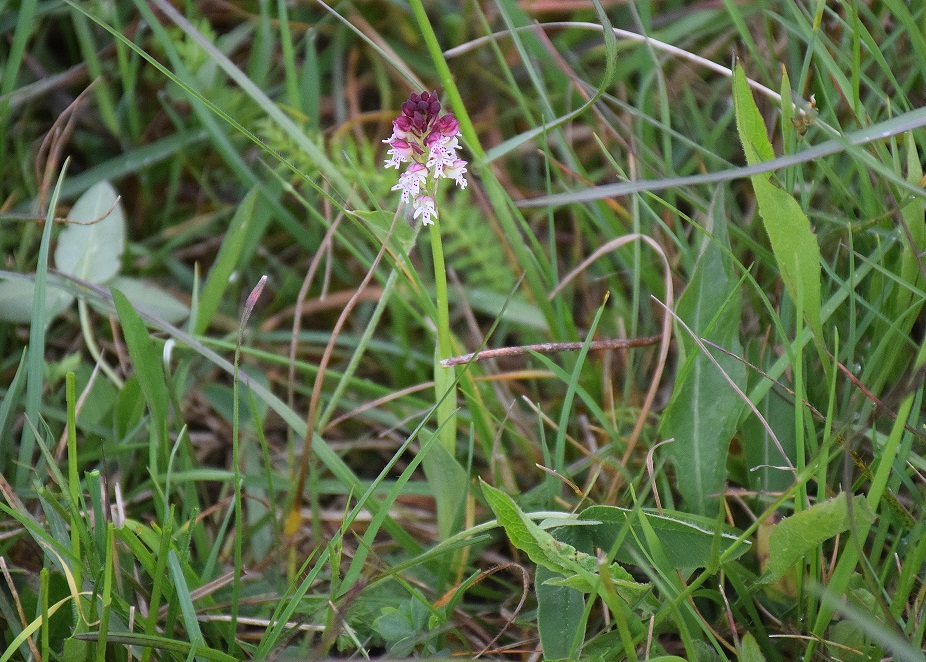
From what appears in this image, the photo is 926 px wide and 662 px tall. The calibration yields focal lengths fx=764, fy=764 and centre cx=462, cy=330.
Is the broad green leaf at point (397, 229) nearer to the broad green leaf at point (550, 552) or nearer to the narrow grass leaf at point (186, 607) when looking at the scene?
the broad green leaf at point (550, 552)

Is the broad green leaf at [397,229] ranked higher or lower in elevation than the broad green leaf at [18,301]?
higher

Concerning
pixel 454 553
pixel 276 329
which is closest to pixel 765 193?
pixel 454 553

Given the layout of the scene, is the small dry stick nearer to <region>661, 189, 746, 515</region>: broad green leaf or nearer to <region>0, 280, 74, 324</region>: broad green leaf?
<region>661, 189, 746, 515</region>: broad green leaf

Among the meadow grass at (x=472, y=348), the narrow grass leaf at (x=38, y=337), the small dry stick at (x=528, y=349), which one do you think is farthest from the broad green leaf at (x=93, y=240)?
the small dry stick at (x=528, y=349)

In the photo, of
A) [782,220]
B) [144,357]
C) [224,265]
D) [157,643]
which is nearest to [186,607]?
[157,643]

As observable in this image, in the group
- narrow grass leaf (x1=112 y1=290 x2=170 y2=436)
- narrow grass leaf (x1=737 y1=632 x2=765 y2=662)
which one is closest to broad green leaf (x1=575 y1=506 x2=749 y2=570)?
narrow grass leaf (x1=737 y1=632 x2=765 y2=662)

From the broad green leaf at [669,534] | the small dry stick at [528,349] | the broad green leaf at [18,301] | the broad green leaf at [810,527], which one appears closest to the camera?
the broad green leaf at [810,527]

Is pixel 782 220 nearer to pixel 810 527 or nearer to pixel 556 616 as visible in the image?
pixel 810 527

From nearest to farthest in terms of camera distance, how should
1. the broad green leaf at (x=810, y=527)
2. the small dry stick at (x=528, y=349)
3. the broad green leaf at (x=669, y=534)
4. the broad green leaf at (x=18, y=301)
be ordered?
the broad green leaf at (x=810, y=527) → the broad green leaf at (x=669, y=534) → the small dry stick at (x=528, y=349) → the broad green leaf at (x=18, y=301)
